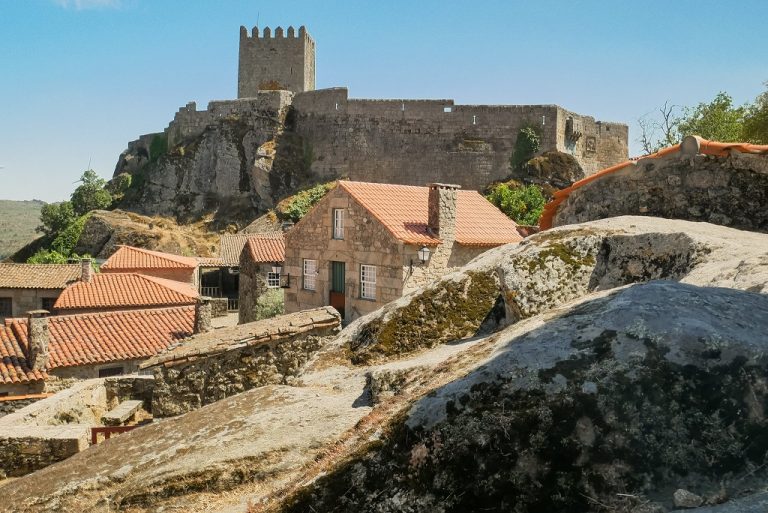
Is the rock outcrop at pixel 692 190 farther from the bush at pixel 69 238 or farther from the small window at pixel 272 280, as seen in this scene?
the bush at pixel 69 238

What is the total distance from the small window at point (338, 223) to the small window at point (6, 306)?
70.9 ft

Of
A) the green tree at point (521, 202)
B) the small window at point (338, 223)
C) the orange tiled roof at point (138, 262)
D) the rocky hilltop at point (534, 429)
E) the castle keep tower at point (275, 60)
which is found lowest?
the orange tiled roof at point (138, 262)

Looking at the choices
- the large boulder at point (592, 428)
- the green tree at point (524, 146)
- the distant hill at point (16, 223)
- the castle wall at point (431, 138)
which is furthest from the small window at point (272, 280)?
the distant hill at point (16, 223)

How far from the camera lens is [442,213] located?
18.8 metres

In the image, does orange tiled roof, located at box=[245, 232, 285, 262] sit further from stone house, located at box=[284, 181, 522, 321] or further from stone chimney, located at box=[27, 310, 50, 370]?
stone chimney, located at box=[27, 310, 50, 370]

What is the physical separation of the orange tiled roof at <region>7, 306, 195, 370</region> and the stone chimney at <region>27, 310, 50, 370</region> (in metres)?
0.25

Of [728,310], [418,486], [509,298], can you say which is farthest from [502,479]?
[509,298]

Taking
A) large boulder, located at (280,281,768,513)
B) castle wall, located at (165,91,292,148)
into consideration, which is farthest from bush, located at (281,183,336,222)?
large boulder, located at (280,281,768,513)

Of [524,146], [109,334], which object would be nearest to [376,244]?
[109,334]

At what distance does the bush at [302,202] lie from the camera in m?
44.5

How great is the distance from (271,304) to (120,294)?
290 inches

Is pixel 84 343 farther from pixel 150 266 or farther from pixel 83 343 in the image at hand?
pixel 150 266

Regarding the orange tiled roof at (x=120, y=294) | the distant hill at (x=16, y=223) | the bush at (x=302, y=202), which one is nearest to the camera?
the orange tiled roof at (x=120, y=294)

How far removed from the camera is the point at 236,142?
165 feet
